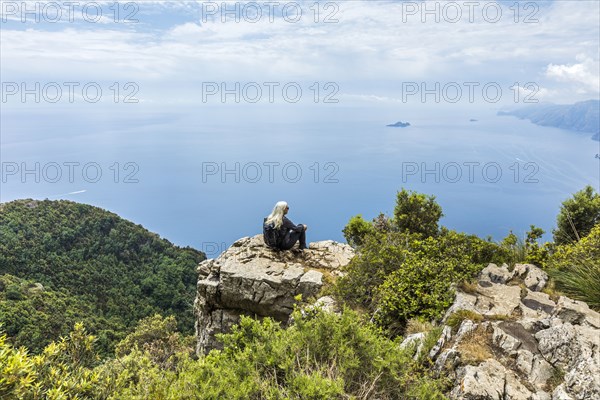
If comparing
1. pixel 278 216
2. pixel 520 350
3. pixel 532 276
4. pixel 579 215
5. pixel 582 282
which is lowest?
pixel 520 350

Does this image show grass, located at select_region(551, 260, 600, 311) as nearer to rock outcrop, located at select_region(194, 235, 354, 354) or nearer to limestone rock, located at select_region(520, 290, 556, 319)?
limestone rock, located at select_region(520, 290, 556, 319)

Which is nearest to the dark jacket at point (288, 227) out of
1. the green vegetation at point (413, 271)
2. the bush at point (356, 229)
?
the green vegetation at point (413, 271)

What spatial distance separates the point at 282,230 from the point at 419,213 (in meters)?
4.42

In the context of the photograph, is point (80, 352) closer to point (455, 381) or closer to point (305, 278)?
point (305, 278)

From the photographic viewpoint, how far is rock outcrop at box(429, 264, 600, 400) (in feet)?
13.1

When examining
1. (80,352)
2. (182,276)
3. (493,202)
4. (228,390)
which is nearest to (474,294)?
(228,390)

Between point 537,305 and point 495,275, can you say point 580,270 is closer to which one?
point 495,275

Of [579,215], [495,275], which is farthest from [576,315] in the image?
[579,215]

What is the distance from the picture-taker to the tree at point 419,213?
1105cm

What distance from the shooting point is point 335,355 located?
4066mm

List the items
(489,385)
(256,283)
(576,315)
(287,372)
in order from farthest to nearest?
1. (256,283)
2. (576,315)
3. (489,385)
4. (287,372)

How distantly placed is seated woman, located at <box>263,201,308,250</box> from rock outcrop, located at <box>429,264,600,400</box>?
19.3 feet

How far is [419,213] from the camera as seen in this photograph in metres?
11.2

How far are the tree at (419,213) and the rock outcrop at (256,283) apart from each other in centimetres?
218
